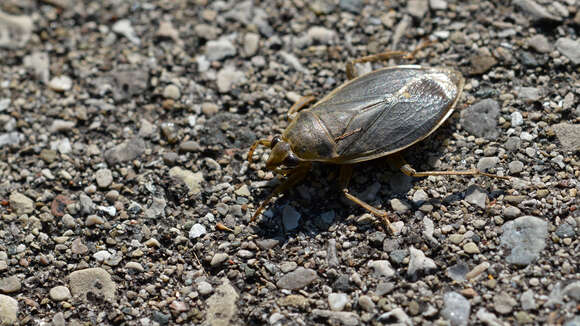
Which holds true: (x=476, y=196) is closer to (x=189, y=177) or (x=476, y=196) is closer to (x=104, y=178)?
(x=189, y=177)

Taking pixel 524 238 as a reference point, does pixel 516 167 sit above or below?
above

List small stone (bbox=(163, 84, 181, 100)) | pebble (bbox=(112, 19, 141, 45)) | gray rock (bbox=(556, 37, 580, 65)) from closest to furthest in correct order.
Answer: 1. gray rock (bbox=(556, 37, 580, 65))
2. small stone (bbox=(163, 84, 181, 100))
3. pebble (bbox=(112, 19, 141, 45))

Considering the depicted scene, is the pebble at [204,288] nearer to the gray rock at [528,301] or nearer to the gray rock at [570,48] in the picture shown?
the gray rock at [528,301]

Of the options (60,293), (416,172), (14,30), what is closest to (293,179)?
(416,172)

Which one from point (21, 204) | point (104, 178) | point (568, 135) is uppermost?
point (568, 135)

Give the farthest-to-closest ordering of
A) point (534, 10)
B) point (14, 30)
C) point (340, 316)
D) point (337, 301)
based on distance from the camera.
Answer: point (14, 30), point (534, 10), point (337, 301), point (340, 316)

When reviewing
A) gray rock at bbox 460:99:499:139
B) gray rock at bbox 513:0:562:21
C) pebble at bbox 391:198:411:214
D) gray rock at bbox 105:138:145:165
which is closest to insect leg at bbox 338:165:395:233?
pebble at bbox 391:198:411:214

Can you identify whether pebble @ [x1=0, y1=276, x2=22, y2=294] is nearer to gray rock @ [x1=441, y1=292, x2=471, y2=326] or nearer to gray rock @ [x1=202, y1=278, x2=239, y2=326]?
gray rock @ [x1=202, y1=278, x2=239, y2=326]
